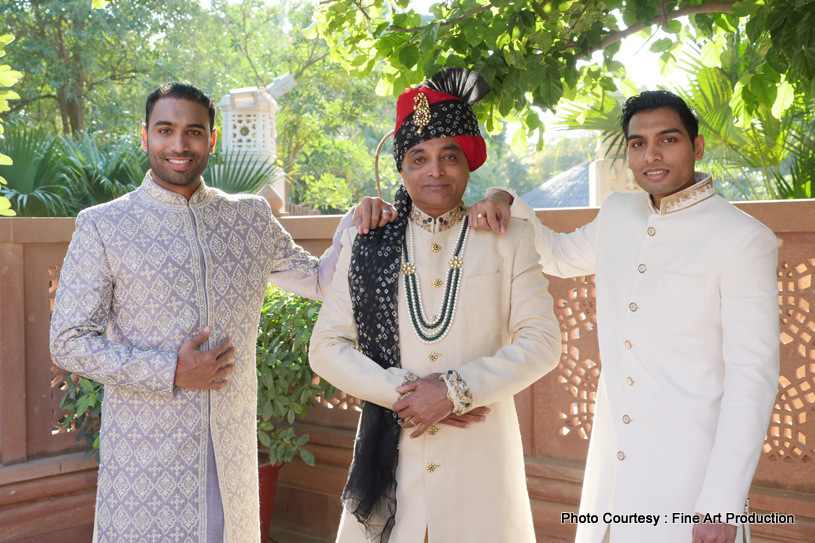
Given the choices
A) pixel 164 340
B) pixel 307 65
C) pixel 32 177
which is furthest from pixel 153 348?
pixel 307 65

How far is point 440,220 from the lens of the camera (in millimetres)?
2502

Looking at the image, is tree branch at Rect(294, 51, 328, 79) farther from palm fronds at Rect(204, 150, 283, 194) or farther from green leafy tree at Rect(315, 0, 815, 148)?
green leafy tree at Rect(315, 0, 815, 148)

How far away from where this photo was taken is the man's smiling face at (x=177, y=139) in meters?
2.72

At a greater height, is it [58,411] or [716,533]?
[716,533]

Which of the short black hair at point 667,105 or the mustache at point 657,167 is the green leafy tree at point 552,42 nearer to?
the short black hair at point 667,105

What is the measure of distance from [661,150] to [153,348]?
5.70 ft

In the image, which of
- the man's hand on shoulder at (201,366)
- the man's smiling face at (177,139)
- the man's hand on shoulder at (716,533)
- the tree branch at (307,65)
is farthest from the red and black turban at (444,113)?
the tree branch at (307,65)

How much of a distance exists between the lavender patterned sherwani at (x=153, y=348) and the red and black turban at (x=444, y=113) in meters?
0.83

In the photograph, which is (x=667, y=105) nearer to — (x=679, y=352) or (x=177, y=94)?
(x=679, y=352)

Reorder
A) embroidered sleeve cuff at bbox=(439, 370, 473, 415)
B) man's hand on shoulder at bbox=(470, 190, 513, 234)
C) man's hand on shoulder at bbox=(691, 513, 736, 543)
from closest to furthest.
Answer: man's hand on shoulder at bbox=(691, 513, 736, 543)
embroidered sleeve cuff at bbox=(439, 370, 473, 415)
man's hand on shoulder at bbox=(470, 190, 513, 234)

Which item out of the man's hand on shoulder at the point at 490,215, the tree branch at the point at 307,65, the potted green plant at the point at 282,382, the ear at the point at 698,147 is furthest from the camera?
the tree branch at the point at 307,65

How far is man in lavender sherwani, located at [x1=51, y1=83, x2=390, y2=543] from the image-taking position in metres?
2.63

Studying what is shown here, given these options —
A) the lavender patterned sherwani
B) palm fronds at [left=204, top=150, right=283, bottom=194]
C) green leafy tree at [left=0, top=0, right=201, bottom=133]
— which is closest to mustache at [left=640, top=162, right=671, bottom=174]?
the lavender patterned sherwani

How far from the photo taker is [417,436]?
7.63 ft
